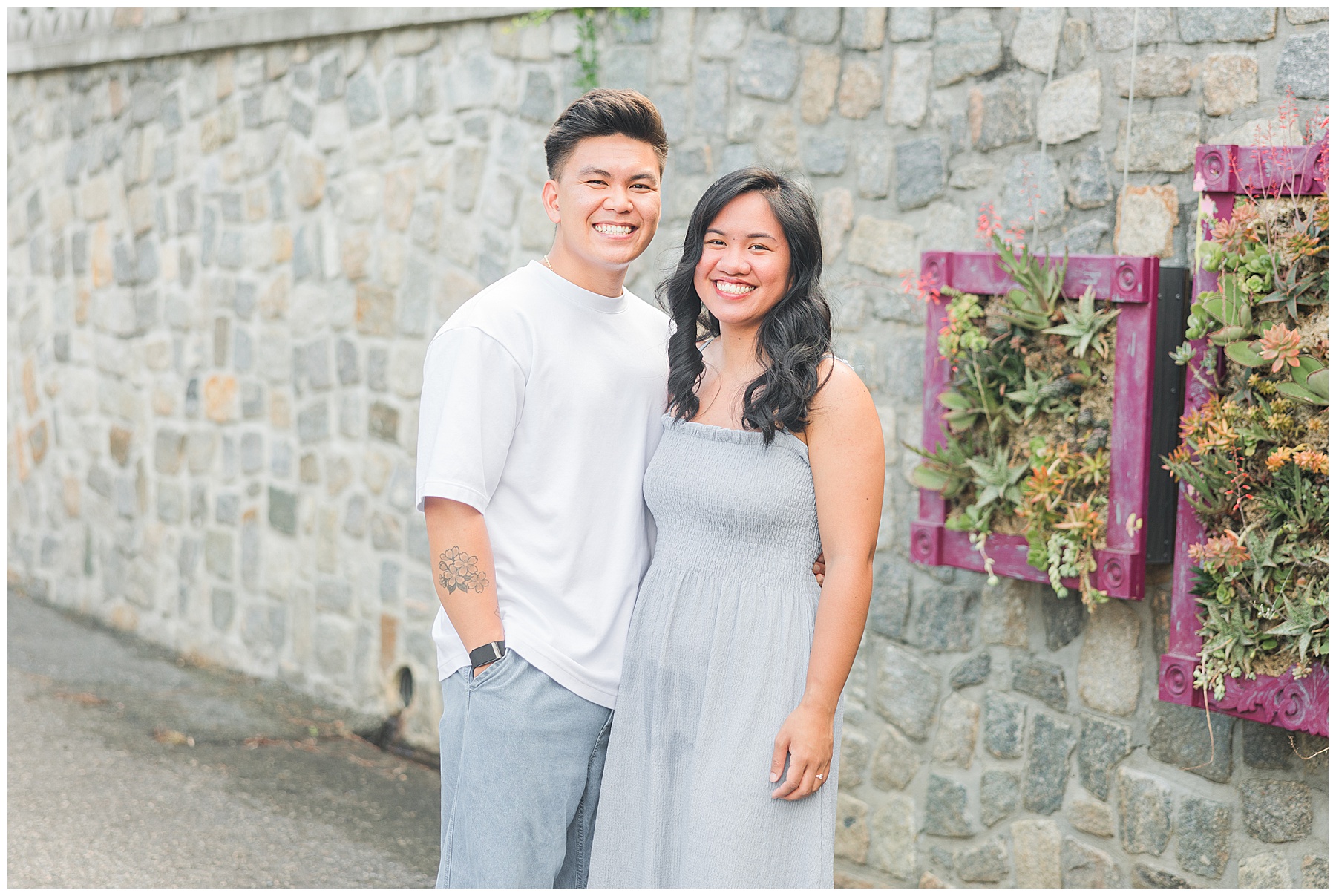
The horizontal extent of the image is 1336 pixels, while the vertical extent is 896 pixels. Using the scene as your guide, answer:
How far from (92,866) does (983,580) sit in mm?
2763

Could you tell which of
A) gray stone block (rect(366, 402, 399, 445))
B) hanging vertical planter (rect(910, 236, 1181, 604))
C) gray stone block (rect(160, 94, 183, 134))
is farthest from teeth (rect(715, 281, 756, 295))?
gray stone block (rect(160, 94, 183, 134))

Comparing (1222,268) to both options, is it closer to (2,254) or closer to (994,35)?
(994,35)

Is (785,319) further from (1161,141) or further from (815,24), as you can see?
(815,24)

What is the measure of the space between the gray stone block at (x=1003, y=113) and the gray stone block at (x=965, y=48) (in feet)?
0.20

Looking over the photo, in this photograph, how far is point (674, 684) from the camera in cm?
244

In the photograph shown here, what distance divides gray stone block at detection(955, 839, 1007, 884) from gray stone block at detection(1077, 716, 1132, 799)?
35 cm

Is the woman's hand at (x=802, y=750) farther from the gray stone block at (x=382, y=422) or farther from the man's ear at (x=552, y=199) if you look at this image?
the gray stone block at (x=382, y=422)

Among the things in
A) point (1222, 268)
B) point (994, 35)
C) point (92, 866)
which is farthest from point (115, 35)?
point (1222, 268)

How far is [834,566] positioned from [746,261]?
58 centimetres

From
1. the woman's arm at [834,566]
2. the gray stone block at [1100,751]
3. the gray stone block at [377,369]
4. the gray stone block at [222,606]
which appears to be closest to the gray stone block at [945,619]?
the gray stone block at [1100,751]

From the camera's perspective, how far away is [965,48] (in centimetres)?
357

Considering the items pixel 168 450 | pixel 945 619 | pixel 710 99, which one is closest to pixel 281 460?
pixel 168 450

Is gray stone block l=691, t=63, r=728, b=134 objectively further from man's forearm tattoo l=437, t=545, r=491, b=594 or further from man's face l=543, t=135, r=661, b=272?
man's forearm tattoo l=437, t=545, r=491, b=594

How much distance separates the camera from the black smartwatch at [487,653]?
96.7 inches
